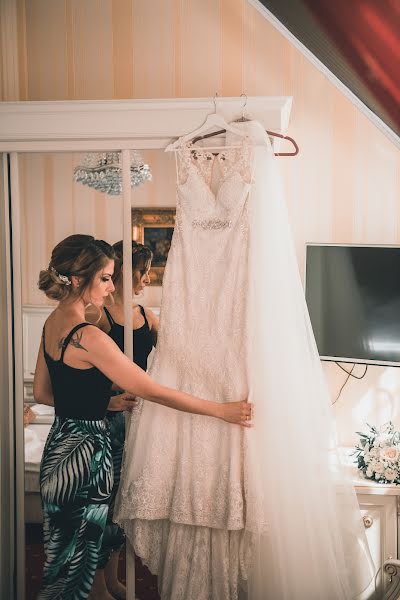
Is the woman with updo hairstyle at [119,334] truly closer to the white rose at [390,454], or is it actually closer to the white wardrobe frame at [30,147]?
the white wardrobe frame at [30,147]

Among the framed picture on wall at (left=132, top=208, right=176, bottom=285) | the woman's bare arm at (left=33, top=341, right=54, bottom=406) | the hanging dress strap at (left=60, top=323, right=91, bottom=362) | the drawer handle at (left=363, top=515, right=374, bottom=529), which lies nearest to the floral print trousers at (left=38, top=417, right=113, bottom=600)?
the woman's bare arm at (left=33, top=341, right=54, bottom=406)

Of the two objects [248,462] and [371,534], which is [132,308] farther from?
[371,534]

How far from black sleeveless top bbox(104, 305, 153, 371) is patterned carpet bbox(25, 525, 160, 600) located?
2.36 feet

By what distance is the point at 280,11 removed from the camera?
A: 0.45 m

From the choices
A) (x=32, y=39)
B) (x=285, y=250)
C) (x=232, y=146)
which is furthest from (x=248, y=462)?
(x=32, y=39)

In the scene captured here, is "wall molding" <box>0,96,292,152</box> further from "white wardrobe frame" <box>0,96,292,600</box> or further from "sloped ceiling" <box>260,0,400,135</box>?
"sloped ceiling" <box>260,0,400,135</box>

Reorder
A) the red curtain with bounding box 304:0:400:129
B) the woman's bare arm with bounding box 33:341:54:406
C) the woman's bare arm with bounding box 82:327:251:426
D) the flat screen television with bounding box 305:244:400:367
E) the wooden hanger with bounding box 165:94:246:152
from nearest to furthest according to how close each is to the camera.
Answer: the red curtain with bounding box 304:0:400:129
the woman's bare arm with bounding box 82:327:251:426
the wooden hanger with bounding box 165:94:246:152
the woman's bare arm with bounding box 33:341:54:406
the flat screen television with bounding box 305:244:400:367

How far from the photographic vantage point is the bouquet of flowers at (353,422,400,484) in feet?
7.26

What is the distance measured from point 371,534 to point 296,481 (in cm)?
49

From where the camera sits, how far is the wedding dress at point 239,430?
197cm

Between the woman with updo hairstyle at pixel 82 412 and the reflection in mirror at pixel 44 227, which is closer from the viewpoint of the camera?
the woman with updo hairstyle at pixel 82 412

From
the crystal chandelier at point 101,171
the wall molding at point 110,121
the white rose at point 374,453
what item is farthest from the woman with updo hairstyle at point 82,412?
the white rose at point 374,453

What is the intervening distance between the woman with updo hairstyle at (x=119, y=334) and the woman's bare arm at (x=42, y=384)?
227 millimetres

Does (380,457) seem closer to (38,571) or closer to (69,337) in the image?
(69,337)
